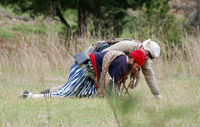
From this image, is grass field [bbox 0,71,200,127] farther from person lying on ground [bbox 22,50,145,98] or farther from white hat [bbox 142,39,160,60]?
white hat [bbox 142,39,160,60]

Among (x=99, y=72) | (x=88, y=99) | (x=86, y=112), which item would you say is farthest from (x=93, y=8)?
(x=86, y=112)

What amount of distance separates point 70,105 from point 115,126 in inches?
43.7

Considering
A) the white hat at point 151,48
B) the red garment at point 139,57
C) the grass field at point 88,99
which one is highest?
the white hat at point 151,48

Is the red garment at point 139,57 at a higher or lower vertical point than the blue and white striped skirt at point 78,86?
higher

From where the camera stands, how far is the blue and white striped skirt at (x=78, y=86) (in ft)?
15.3

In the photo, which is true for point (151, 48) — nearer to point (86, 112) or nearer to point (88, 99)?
point (88, 99)

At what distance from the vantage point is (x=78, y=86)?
466cm

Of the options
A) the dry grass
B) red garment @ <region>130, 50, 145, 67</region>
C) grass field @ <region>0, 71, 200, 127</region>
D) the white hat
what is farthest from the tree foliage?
red garment @ <region>130, 50, 145, 67</region>

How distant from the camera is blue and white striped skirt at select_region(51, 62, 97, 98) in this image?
4.65 m

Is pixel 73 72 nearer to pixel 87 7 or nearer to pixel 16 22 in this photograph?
pixel 87 7

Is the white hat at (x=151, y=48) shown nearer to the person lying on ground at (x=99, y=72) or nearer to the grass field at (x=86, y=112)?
the person lying on ground at (x=99, y=72)

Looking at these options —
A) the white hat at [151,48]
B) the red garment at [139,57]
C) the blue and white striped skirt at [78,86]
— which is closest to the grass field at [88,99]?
the blue and white striped skirt at [78,86]

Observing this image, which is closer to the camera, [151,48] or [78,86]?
[151,48]

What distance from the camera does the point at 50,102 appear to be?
13.9ft
